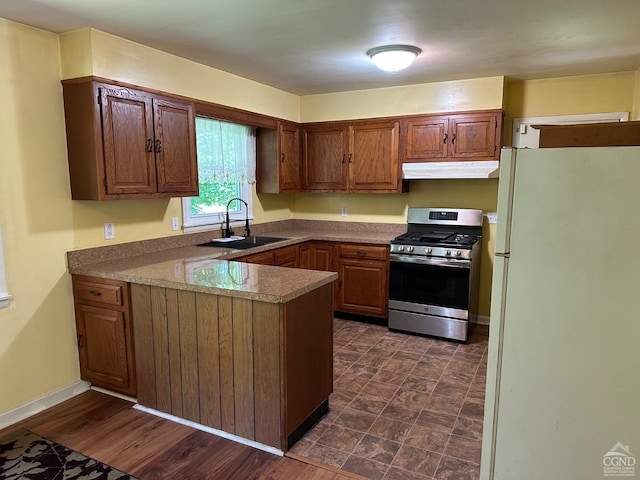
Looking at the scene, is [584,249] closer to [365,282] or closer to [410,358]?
[410,358]

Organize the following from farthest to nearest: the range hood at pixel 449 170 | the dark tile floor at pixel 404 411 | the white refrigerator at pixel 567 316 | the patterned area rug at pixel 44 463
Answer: the range hood at pixel 449 170
the dark tile floor at pixel 404 411
the patterned area rug at pixel 44 463
the white refrigerator at pixel 567 316

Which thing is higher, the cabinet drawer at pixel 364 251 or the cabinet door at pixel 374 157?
the cabinet door at pixel 374 157

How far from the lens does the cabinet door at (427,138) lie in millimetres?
4043

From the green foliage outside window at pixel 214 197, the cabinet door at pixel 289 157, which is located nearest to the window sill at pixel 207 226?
the green foliage outside window at pixel 214 197

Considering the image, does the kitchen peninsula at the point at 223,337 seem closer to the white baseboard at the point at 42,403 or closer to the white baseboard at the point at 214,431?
the white baseboard at the point at 214,431

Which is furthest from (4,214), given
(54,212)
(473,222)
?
(473,222)

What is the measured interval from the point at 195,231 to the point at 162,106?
45.7 inches

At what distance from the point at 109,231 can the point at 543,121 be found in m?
3.87

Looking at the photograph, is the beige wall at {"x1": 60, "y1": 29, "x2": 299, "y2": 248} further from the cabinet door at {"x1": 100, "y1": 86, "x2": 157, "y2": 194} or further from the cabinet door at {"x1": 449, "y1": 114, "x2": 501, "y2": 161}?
the cabinet door at {"x1": 449, "y1": 114, "x2": 501, "y2": 161}

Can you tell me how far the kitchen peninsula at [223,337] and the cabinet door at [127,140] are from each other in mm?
571

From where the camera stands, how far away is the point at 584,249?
56.7 inches

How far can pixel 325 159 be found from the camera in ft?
15.3

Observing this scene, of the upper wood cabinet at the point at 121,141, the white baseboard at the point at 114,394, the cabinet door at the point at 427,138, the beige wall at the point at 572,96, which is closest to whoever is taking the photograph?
the upper wood cabinet at the point at 121,141

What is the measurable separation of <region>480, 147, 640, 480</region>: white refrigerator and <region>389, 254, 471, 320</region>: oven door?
2217mm
